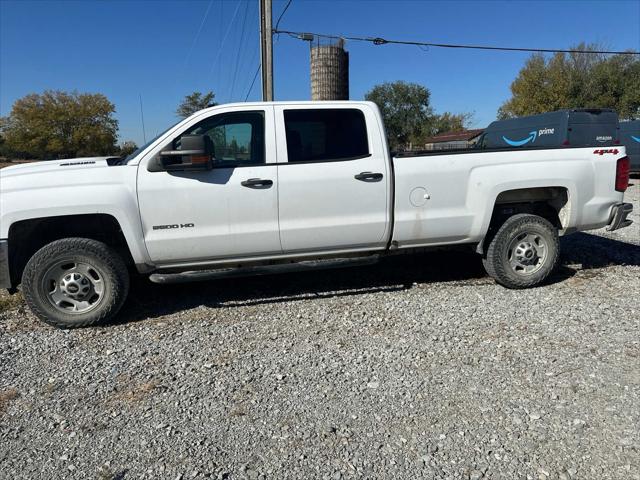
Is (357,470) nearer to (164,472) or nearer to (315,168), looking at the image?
(164,472)

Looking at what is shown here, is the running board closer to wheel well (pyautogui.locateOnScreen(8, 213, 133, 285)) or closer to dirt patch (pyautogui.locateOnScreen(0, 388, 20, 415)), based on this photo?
wheel well (pyautogui.locateOnScreen(8, 213, 133, 285))

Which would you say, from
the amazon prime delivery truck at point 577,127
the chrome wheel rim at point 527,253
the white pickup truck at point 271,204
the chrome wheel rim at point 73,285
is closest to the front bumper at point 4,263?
the white pickup truck at point 271,204

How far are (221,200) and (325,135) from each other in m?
1.22

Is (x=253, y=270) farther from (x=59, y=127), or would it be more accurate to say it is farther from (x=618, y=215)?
(x=59, y=127)

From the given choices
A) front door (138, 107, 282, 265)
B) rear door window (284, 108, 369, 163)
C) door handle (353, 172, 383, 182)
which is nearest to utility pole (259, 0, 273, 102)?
rear door window (284, 108, 369, 163)

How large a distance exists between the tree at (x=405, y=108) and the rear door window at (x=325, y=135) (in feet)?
183

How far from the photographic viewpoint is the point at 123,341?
4117 millimetres

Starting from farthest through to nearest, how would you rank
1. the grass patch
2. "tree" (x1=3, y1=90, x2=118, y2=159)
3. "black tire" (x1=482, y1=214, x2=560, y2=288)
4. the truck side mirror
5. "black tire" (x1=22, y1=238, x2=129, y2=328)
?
"tree" (x1=3, y1=90, x2=118, y2=159) < "black tire" (x1=482, y1=214, x2=560, y2=288) < the grass patch < "black tire" (x1=22, y1=238, x2=129, y2=328) < the truck side mirror

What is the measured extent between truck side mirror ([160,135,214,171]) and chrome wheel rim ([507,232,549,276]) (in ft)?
10.9

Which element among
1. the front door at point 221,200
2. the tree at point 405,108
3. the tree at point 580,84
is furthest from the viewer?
the tree at point 405,108

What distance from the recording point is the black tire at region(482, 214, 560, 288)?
514 cm

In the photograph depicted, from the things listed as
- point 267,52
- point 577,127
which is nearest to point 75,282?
point 267,52

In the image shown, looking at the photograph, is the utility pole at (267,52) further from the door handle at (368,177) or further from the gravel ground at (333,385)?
the gravel ground at (333,385)

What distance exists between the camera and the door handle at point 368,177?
15.1 feet
